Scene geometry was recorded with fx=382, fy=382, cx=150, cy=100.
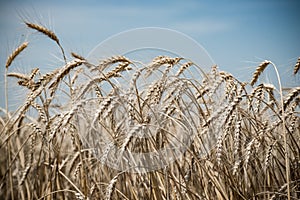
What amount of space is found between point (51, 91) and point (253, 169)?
1.36 m

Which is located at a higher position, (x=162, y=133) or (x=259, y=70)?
(x=259, y=70)

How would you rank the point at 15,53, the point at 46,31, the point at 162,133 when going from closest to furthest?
the point at 162,133 → the point at 46,31 → the point at 15,53

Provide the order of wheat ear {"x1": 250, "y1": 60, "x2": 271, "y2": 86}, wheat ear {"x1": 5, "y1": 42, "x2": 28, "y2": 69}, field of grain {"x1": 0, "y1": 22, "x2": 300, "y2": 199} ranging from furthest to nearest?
1. wheat ear {"x1": 5, "y1": 42, "x2": 28, "y2": 69}
2. wheat ear {"x1": 250, "y1": 60, "x2": 271, "y2": 86}
3. field of grain {"x1": 0, "y1": 22, "x2": 300, "y2": 199}

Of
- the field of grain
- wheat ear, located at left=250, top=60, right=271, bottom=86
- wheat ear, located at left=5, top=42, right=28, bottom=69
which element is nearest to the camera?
the field of grain

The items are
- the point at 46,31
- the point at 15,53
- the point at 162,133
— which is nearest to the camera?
the point at 162,133

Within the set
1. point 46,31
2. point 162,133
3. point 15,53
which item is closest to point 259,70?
point 162,133

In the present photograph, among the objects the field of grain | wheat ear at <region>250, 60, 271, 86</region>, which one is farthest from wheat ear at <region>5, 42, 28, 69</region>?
wheat ear at <region>250, 60, 271, 86</region>

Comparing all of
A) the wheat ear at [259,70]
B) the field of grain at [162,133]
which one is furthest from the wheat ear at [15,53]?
the wheat ear at [259,70]

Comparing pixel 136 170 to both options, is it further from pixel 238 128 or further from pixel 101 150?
pixel 238 128

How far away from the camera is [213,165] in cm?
210

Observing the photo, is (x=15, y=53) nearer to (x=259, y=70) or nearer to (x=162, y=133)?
(x=162, y=133)

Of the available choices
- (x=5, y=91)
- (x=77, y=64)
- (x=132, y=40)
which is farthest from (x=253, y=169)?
(x=5, y=91)

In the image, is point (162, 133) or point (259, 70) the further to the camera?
point (259, 70)

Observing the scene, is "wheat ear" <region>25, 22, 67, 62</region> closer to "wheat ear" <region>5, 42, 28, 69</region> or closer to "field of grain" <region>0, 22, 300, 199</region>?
"field of grain" <region>0, 22, 300, 199</region>
